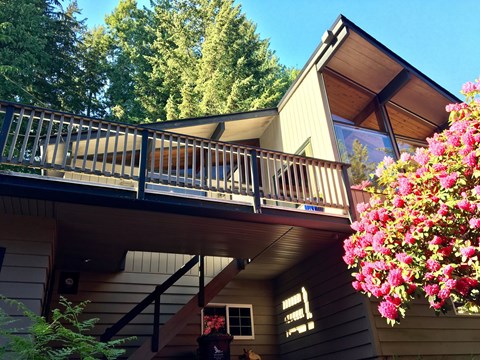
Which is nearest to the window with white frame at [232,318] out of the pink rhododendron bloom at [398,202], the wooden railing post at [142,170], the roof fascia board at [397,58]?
the wooden railing post at [142,170]

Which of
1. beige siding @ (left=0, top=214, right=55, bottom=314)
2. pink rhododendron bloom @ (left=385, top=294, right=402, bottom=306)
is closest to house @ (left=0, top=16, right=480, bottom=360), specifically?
beige siding @ (left=0, top=214, right=55, bottom=314)

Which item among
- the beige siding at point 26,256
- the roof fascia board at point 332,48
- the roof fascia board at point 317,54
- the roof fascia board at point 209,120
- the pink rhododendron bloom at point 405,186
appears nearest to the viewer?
the pink rhododendron bloom at point 405,186

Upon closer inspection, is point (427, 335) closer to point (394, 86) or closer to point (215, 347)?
point (215, 347)

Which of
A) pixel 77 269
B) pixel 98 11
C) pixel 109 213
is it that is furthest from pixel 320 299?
pixel 98 11

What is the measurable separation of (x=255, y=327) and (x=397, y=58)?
6.37 meters

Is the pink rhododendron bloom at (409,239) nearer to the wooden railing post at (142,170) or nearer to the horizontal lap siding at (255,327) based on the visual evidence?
the wooden railing post at (142,170)

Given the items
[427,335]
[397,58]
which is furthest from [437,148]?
[397,58]

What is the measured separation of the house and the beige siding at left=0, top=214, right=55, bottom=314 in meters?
0.01

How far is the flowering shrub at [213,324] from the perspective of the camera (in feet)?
25.3

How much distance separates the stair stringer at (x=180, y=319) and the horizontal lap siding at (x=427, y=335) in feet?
8.78

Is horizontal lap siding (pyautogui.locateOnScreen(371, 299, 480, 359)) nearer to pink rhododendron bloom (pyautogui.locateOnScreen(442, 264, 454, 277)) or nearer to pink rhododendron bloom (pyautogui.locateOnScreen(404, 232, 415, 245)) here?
pink rhododendron bloom (pyautogui.locateOnScreen(404, 232, 415, 245))

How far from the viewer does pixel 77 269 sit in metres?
7.23

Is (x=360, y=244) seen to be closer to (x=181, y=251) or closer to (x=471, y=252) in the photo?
(x=471, y=252)

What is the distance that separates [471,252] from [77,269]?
6.45m
